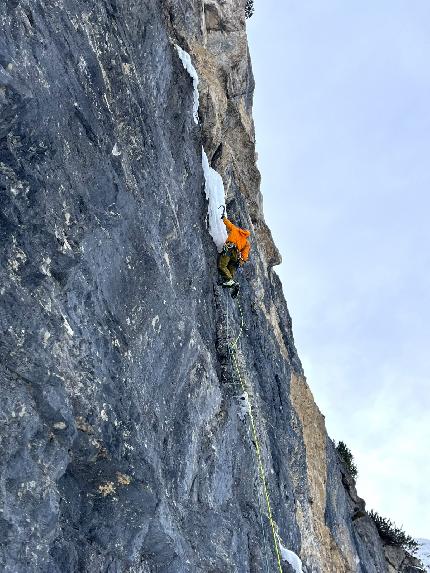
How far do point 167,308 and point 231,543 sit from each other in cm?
373

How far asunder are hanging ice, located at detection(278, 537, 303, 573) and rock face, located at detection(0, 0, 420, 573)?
21 cm

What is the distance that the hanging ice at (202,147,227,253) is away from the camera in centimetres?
1184

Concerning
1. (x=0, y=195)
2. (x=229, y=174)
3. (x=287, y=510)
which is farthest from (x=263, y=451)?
(x=0, y=195)

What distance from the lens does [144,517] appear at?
680 centimetres

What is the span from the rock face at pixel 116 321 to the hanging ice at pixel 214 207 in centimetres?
35

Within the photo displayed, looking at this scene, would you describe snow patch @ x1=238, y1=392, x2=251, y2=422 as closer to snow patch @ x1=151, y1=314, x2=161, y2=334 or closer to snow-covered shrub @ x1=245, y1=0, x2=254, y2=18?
snow patch @ x1=151, y1=314, x2=161, y2=334

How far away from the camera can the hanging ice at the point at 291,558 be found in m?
11.5

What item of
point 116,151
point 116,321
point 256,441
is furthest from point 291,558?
point 116,151

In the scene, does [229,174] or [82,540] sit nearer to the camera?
[82,540]

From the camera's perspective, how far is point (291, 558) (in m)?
11.7

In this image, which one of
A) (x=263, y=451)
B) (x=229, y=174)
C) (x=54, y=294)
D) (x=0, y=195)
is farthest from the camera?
(x=229, y=174)

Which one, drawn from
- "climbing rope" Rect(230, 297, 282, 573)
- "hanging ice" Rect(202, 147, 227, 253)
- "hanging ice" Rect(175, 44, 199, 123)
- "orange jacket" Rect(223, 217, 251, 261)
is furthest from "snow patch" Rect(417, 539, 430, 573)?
"hanging ice" Rect(175, 44, 199, 123)

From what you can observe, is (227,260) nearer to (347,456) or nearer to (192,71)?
(192,71)

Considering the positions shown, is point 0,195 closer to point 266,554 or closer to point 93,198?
point 93,198
